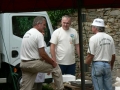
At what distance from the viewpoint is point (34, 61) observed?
318 inches

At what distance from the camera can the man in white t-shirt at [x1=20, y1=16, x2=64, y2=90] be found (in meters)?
8.08

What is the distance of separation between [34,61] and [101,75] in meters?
1.26

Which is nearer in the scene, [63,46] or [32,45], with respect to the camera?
[32,45]

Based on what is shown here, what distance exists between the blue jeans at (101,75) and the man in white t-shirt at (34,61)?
0.63 metres

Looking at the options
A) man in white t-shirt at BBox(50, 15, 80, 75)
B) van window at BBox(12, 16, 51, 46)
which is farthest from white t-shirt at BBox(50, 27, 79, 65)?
van window at BBox(12, 16, 51, 46)

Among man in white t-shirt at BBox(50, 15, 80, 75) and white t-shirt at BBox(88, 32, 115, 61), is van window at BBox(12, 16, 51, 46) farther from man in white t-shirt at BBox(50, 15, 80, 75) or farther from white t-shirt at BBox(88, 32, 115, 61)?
white t-shirt at BBox(88, 32, 115, 61)

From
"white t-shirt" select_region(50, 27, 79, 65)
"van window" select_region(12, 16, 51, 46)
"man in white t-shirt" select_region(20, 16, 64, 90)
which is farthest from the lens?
"van window" select_region(12, 16, 51, 46)

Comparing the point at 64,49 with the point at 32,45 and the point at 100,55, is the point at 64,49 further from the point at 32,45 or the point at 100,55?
the point at 32,45

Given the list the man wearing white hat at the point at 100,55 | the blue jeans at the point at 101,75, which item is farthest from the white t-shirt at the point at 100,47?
the blue jeans at the point at 101,75

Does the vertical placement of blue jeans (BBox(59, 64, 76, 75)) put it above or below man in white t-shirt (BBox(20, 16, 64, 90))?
below

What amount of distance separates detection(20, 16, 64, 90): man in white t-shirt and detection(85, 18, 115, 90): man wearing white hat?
65 centimetres

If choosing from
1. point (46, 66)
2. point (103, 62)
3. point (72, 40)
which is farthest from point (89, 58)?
point (72, 40)

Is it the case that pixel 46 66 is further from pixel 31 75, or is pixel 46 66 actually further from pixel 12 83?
pixel 12 83

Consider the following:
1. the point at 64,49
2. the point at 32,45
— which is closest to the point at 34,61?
the point at 32,45
